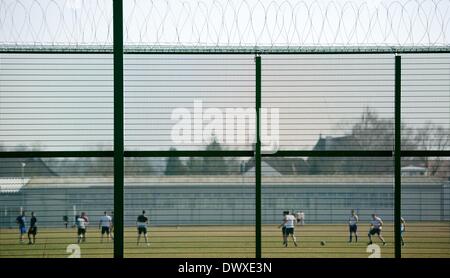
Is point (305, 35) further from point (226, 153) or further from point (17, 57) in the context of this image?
point (17, 57)

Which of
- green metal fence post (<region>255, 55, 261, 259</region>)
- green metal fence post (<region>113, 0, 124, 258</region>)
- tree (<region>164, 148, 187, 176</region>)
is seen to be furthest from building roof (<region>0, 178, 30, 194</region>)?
green metal fence post (<region>255, 55, 261, 259</region>)

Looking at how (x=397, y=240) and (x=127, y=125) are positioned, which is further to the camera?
(x=127, y=125)

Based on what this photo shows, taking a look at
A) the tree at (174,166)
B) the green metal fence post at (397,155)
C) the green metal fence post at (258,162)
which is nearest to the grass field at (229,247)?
the green metal fence post at (397,155)

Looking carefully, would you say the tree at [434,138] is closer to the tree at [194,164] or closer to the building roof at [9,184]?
the building roof at [9,184]

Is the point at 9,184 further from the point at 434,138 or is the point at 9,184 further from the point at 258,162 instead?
the point at 434,138

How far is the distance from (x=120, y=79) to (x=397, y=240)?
391 centimetres

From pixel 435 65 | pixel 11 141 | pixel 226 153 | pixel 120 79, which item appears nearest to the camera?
pixel 120 79

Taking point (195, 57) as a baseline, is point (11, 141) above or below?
below

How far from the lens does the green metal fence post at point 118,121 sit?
20.8 feet

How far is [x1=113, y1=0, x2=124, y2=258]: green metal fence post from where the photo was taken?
634 cm

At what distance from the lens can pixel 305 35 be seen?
282 inches

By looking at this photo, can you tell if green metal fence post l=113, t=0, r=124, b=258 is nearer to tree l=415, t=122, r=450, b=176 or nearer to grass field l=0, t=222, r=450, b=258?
grass field l=0, t=222, r=450, b=258
